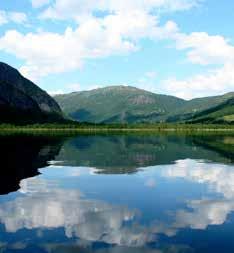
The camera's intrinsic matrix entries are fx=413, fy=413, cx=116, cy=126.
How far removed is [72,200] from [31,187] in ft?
28.8

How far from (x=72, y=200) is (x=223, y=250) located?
58.4 ft

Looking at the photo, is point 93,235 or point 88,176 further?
point 88,176

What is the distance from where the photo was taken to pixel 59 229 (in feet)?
92.3

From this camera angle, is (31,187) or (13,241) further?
(31,187)

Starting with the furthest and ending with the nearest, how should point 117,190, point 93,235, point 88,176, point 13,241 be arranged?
point 88,176 < point 117,190 < point 93,235 < point 13,241

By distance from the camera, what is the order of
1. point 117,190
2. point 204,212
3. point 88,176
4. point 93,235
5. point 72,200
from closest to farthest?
point 93,235
point 204,212
point 72,200
point 117,190
point 88,176

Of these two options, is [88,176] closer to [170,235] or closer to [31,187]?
[31,187]

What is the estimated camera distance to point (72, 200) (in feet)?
125

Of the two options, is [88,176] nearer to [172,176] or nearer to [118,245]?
[172,176]

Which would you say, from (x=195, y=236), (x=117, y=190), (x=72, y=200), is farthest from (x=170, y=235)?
(x=117, y=190)

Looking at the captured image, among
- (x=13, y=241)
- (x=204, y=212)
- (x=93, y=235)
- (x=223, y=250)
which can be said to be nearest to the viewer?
(x=223, y=250)

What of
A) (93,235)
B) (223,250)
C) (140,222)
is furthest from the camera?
(140,222)

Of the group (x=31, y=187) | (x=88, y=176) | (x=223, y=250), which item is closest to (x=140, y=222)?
(x=223, y=250)

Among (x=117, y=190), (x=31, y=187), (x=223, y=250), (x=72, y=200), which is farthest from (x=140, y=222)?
(x=31, y=187)
